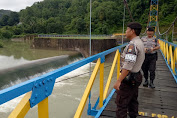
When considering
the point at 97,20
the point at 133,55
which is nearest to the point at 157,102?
the point at 133,55

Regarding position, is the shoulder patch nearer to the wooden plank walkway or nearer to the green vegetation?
the wooden plank walkway

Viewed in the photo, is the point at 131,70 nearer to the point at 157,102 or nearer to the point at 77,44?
the point at 157,102

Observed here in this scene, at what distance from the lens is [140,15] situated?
58.2m

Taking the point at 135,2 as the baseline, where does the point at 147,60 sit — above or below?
below

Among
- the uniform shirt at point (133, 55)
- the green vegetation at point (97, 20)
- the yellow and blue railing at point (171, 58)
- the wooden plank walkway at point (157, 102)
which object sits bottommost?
the wooden plank walkway at point (157, 102)

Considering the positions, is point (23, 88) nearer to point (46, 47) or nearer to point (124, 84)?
point (124, 84)

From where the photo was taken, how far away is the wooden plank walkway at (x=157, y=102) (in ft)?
7.76

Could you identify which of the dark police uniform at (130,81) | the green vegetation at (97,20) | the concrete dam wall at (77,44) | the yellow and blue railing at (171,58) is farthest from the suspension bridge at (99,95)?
the green vegetation at (97,20)

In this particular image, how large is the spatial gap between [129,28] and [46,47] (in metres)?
20.4

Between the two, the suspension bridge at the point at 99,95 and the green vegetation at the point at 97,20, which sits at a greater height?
the green vegetation at the point at 97,20

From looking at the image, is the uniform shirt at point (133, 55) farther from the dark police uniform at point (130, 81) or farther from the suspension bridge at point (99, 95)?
the suspension bridge at point (99, 95)

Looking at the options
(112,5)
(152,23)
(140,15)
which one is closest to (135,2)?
(140,15)

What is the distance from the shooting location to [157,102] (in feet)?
9.15

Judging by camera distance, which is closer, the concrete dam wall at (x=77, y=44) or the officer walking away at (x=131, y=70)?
the officer walking away at (x=131, y=70)
